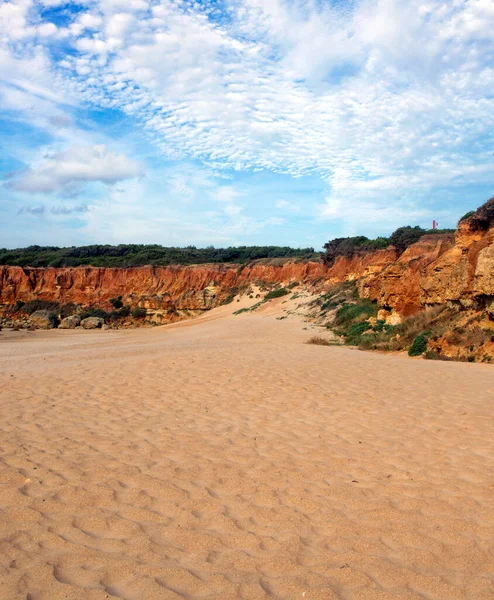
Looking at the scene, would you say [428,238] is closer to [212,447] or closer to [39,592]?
[212,447]

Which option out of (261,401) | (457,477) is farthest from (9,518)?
(261,401)

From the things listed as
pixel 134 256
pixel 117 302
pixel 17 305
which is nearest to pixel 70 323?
pixel 117 302

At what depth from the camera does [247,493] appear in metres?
4.49

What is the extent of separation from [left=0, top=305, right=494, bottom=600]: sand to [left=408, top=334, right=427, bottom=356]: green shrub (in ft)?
18.0

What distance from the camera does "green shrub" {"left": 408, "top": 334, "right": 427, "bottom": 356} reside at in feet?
47.0

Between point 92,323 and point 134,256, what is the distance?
52.6 feet

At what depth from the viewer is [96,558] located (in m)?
3.32

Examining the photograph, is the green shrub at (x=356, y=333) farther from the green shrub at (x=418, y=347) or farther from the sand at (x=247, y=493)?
the sand at (x=247, y=493)

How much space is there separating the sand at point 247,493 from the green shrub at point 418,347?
549 cm

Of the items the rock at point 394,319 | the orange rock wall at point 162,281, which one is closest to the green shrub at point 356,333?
the rock at point 394,319

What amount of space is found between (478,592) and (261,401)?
5398 mm

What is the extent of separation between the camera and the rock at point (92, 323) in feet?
144

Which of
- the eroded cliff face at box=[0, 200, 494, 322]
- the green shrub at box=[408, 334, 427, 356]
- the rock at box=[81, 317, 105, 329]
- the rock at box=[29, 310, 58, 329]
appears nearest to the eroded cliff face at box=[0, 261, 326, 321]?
the eroded cliff face at box=[0, 200, 494, 322]

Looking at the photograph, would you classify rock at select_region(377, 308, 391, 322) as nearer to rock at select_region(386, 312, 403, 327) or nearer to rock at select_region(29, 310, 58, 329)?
rock at select_region(386, 312, 403, 327)
